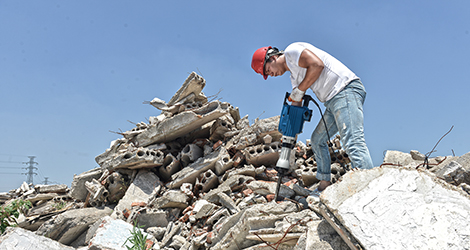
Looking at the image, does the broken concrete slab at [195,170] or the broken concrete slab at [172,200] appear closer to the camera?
the broken concrete slab at [172,200]

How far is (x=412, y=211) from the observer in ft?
7.29

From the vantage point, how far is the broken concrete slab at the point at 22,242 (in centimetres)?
394

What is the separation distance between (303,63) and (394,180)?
153 cm

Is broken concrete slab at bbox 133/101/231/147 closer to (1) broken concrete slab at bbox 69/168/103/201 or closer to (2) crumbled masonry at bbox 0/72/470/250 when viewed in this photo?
(2) crumbled masonry at bbox 0/72/470/250

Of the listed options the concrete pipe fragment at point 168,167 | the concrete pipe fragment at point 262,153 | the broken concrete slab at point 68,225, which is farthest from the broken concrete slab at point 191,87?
the broken concrete slab at point 68,225

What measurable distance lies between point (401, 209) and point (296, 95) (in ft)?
5.73

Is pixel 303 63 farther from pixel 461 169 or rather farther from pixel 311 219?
pixel 461 169

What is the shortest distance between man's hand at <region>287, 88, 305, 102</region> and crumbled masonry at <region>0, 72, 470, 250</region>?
3.16 feet

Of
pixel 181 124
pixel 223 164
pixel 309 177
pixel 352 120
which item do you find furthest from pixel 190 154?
pixel 352 120

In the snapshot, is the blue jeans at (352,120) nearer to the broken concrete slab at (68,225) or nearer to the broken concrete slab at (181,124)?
the broken concrete slab at (181,124)

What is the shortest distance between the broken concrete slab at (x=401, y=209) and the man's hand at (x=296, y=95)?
1299mm

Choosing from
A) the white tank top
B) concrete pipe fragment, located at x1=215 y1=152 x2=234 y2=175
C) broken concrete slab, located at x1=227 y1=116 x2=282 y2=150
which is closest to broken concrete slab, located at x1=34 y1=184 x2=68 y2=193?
concrete pipe fragment, located at x1=215 y1=152 x2=234 y2=175

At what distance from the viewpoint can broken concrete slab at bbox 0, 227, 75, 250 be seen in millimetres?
3943

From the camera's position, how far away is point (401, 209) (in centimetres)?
224
